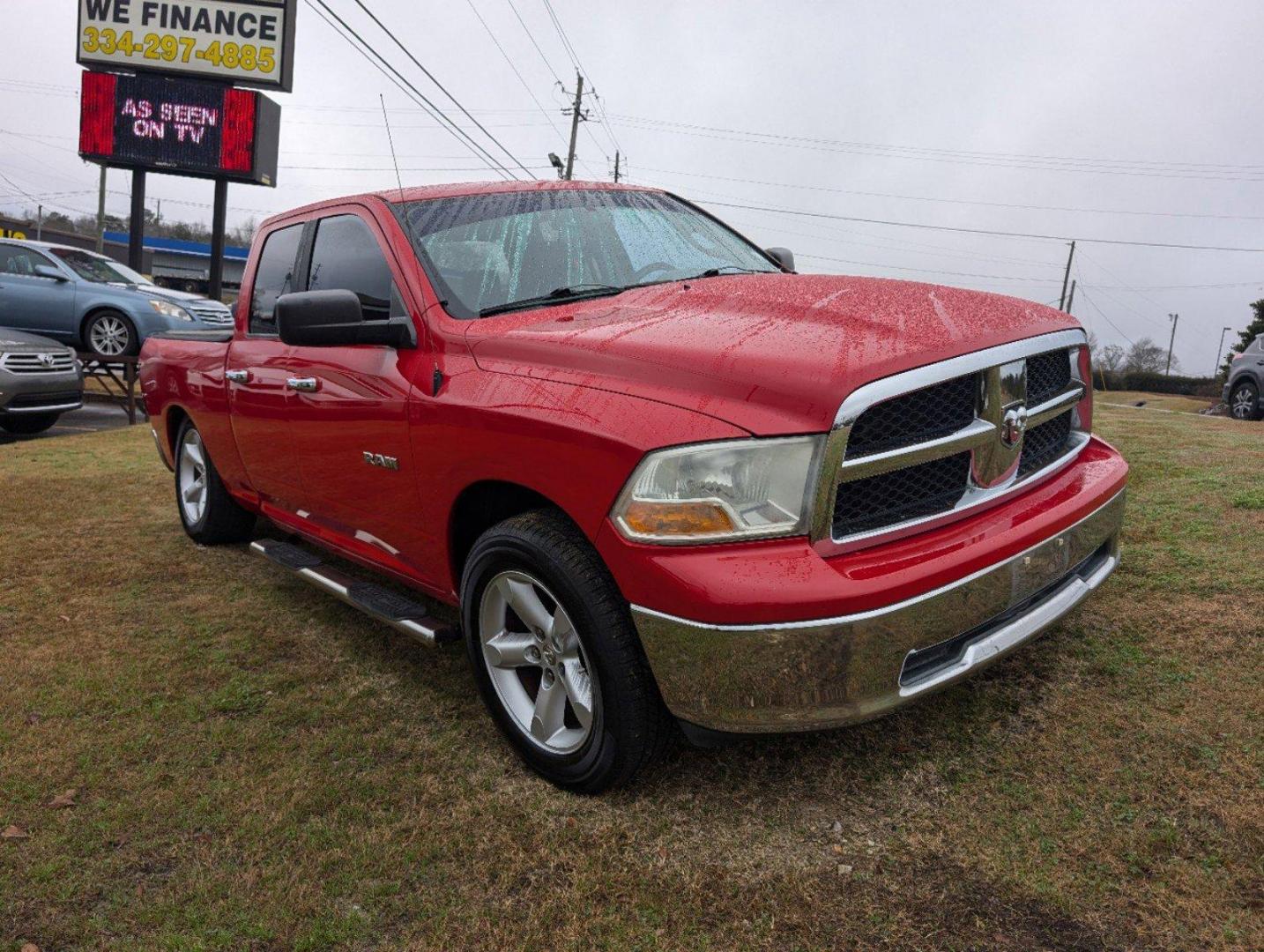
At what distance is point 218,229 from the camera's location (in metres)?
21.0

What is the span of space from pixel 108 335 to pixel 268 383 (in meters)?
10.9

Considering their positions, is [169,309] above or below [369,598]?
above

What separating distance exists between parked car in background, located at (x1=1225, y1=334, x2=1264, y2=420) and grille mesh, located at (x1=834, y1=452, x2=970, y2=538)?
1597 cm

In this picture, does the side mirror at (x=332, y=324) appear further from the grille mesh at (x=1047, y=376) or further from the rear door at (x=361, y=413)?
the grille mesh at (x=1047, y=376)

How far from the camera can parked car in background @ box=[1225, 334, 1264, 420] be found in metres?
15.3

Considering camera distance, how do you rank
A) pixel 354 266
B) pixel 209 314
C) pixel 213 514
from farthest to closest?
pixel 209 314
pixel 213 514
pixel 354 266

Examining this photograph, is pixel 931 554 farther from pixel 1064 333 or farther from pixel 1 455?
pixel 1 455

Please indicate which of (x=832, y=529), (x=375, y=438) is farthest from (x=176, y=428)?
(x=832, y=529)

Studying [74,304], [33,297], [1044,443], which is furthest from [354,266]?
[33,297]

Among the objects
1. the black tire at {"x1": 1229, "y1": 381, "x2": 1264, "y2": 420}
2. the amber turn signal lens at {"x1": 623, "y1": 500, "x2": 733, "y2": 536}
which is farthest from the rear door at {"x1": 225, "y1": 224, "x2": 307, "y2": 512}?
the black tire at {"x1": 1229, "y1": 381, "x2": 1264, "y2": 420}

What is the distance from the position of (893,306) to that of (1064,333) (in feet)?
1.96

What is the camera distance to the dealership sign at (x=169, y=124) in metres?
19.2

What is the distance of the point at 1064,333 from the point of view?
9.29ft

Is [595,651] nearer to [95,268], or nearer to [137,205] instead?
[95,268]
